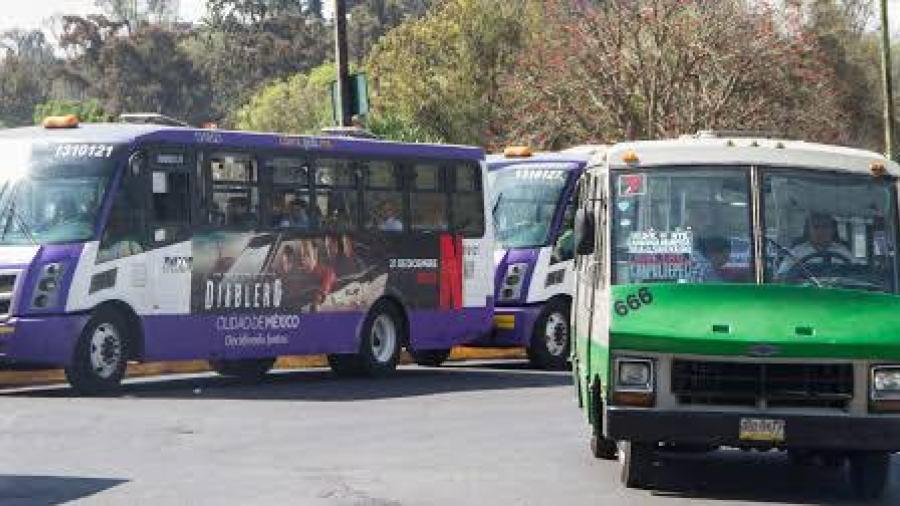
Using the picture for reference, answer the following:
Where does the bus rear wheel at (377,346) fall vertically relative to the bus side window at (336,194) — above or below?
below

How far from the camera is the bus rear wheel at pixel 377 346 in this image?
78.1 feet

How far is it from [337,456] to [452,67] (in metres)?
43.5

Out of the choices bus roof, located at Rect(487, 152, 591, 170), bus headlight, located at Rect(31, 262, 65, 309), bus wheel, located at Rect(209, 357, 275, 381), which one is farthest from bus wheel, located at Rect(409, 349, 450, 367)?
bus headlight, located at Rect(31, 262, 65, 309)

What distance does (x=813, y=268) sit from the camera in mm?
12789

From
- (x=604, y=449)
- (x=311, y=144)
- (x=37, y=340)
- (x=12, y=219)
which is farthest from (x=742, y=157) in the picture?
(x=311, y=144)

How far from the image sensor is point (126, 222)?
2030 cm

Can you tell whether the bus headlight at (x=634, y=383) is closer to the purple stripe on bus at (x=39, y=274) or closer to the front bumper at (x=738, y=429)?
the front bumper at (x=738, y=429)

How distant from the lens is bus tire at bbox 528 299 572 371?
2595cm

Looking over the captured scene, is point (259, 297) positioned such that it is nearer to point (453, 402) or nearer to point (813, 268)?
point (453, 402)

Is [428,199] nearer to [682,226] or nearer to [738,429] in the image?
[682,226]

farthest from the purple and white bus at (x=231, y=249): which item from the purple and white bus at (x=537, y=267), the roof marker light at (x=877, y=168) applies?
the roof marker light at (x=877, y=168)

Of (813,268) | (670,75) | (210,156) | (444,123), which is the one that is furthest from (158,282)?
(444,123)

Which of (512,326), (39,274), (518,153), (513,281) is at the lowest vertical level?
(512,326)

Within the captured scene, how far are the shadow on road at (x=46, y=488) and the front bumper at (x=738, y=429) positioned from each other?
11.2 ft
